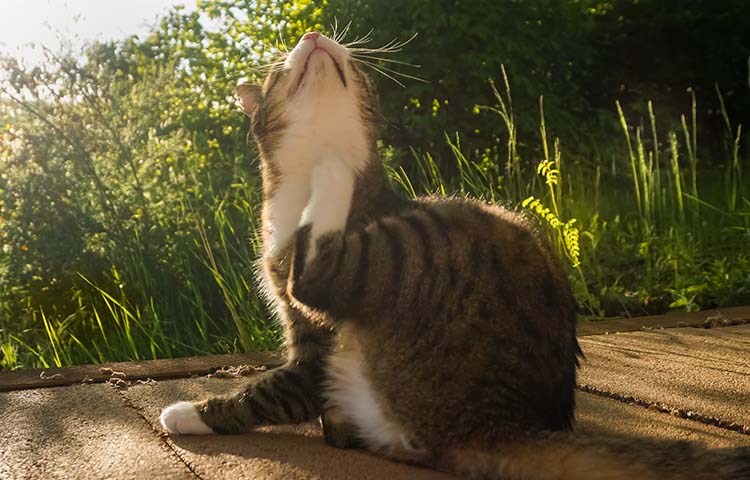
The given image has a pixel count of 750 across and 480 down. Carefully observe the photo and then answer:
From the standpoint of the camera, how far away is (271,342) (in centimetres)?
422

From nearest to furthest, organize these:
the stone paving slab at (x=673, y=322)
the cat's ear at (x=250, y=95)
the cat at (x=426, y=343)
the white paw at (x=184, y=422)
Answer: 1. the cat at (x=426, y=343)
2. the white paw at (x=184, y=422)
3. the cat's ear at (x=250, y=95)
4. the stone paving slab at (x=673, y=322)

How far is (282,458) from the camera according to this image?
203 cm

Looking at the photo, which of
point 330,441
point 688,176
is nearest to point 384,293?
point 330,441

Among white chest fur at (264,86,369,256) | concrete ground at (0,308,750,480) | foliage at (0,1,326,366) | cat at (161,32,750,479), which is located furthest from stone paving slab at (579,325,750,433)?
foliage at (0,1,326,366)

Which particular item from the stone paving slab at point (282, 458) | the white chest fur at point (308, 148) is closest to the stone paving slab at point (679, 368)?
the stone paving slab at point (282, 458)

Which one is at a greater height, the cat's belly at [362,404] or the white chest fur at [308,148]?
the white chest fur at [308,148]

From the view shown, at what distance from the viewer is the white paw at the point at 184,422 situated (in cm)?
226

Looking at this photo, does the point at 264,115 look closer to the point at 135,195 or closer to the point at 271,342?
the point at 271,342

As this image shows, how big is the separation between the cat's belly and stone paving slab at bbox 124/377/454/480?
4 centimetres

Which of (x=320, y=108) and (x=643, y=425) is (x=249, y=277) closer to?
(x=320, y=108)

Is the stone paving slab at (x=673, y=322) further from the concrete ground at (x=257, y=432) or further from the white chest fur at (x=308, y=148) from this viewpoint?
the white chest fur at (x=308, y=148)

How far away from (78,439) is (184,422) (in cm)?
26

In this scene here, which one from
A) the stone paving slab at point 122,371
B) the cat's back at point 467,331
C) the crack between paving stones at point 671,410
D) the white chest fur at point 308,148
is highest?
the white chest fur at point 308,148

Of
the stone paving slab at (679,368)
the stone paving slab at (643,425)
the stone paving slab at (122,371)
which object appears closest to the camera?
the stone paving slab at (643,425)
